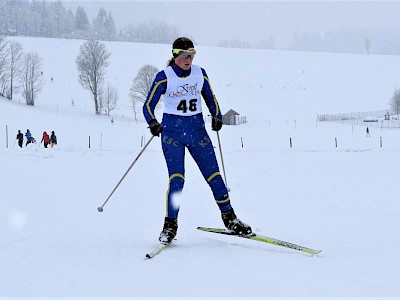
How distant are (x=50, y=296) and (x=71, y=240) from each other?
1.79 m

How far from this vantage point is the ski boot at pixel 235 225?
4.93 meters

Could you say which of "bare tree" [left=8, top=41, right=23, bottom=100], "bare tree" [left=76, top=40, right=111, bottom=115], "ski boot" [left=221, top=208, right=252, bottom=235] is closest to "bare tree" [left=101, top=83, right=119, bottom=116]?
"bare tree" [left=76, top=40, right=111, bottom=115]

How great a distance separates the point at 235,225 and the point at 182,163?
1000 millimetres

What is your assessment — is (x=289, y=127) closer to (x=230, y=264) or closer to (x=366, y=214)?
(x=366, y=214)

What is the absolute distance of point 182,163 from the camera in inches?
199

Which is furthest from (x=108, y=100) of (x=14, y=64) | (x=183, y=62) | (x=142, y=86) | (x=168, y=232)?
(x=168, y=232)

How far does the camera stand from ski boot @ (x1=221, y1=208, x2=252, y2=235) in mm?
4934

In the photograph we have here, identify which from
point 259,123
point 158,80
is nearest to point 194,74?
point 158,80

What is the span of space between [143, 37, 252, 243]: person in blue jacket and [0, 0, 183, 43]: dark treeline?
138463 mm

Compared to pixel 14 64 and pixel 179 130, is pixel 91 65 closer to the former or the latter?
pixel 14 64

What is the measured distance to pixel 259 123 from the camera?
52750mm

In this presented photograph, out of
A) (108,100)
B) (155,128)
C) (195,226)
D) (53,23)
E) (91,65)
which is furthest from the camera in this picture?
(53,23)

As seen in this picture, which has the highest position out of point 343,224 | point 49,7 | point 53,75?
point 49,7

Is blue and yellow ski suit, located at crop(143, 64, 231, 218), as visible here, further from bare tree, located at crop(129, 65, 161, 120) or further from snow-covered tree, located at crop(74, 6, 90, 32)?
snow-covered tree, located at crop(74, 6, 90, 32)
